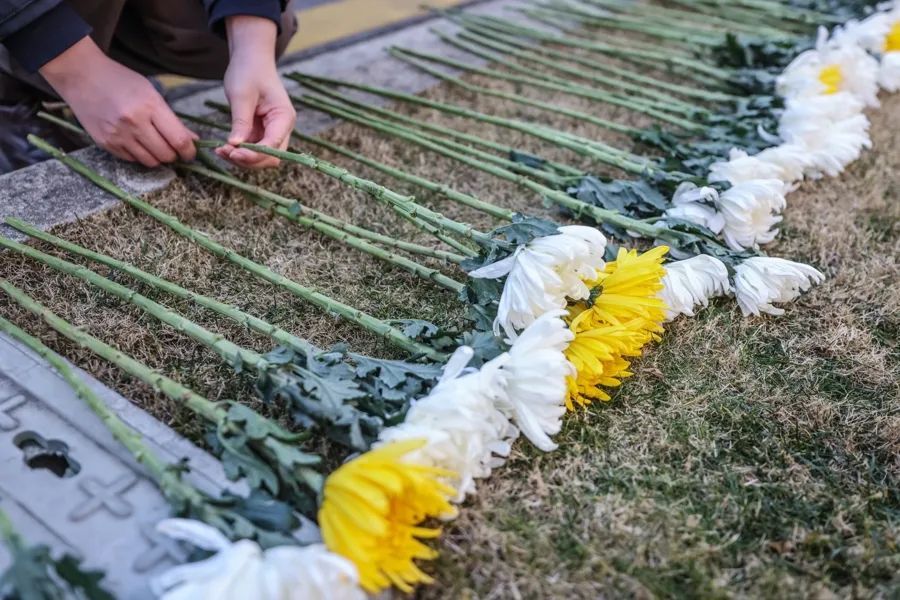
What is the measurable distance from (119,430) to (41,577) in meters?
0.27

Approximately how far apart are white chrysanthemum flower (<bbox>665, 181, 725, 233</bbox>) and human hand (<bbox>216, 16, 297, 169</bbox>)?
86 centimetres

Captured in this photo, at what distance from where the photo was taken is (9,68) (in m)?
1.89

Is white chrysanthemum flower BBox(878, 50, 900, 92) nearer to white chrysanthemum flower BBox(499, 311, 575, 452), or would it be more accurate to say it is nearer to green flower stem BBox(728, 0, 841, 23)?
green flower stem BBox(728, 0, 841, 23)

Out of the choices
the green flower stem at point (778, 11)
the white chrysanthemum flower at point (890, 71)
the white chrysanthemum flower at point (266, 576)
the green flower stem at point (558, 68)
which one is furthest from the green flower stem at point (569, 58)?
the white chrysanthemum flower at point (266, 576)

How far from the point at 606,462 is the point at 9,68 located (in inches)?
65.6

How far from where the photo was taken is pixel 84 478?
1092 millimetres

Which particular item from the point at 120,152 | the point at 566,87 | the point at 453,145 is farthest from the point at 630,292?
the point at 566,87

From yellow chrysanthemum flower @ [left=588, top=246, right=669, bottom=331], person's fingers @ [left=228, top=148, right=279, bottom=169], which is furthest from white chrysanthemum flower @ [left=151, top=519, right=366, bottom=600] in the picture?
person's fingers @ [left=228, top=148, right=279, bottom=169]

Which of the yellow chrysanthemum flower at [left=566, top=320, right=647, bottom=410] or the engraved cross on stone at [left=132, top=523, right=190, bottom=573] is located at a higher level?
the yellow chrysanthemum flower at [left=566, top=320, right=647, bottom=410]

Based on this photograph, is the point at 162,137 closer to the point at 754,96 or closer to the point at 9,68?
the point at 9,68

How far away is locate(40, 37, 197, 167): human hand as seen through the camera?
1.61 metres

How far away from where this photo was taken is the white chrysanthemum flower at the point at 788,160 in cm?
180

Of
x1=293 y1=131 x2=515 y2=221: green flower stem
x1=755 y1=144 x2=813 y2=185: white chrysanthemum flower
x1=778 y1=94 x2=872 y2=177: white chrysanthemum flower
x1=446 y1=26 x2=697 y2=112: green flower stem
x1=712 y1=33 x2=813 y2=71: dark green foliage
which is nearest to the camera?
x1=293 y1=131 x2=515 y2=221: green flower stem

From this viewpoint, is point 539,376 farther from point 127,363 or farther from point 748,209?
point 748,209
